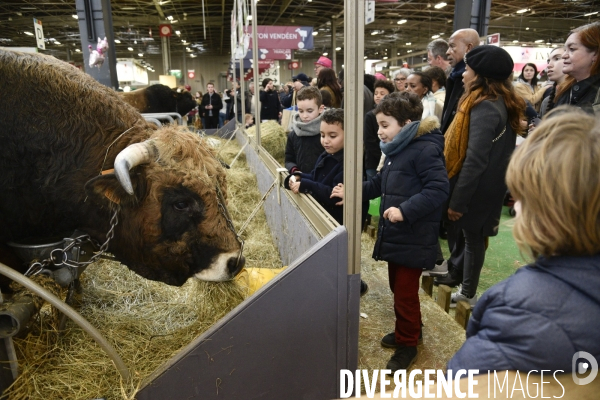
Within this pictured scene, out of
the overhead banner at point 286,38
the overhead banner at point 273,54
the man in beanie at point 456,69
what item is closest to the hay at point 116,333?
the man in beanie at point 456,69

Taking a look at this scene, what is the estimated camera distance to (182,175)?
7.61ft

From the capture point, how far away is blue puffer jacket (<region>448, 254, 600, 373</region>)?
0.98 m

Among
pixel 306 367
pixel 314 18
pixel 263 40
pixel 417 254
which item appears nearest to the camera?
pixel 306 367

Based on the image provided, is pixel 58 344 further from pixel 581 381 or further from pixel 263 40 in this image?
pixel 263 40

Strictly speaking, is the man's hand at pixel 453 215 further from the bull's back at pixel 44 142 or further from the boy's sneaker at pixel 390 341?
the bull's back at pixel 44 142

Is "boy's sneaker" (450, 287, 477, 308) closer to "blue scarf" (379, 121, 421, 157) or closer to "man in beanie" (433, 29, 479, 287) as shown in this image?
"man in beanie" (433, 29, 479, 287)

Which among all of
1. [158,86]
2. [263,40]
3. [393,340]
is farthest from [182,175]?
[263,40]

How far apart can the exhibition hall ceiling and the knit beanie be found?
13914mm

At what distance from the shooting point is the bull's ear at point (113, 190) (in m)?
2.19

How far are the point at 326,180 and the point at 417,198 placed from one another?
0.89 metres

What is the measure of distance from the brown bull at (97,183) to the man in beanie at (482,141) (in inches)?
70.0

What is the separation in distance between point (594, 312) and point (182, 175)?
193 centimetres

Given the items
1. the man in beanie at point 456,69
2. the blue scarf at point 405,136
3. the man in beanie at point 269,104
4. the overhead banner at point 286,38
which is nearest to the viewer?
the blue scarf at point 405,136

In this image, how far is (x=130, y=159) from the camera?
214 cm
